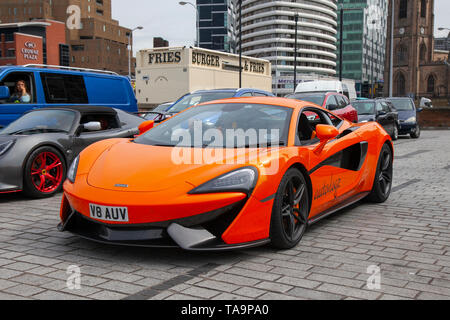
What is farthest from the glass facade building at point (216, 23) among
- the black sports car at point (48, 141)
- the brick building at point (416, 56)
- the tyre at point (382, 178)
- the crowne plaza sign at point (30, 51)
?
the tyre at point (382, 178)

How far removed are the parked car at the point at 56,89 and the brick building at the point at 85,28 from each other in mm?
88734

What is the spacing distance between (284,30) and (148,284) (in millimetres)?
119786

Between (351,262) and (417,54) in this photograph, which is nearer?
(351,262)

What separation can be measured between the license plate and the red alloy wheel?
122 inches

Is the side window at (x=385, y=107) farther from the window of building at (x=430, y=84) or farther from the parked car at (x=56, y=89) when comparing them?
the window of building at (x=430, y=84)

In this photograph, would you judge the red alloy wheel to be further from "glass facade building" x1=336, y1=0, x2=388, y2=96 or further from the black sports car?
"glass facade building" x1=336, y1=0, x2=388, y2=96

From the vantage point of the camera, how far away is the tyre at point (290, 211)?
13.1 ft

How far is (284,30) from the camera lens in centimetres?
11800

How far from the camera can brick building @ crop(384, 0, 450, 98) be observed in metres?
107

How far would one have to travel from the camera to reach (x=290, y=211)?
4.21 metres

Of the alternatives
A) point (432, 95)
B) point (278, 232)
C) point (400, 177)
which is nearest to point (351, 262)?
point (278, 232)

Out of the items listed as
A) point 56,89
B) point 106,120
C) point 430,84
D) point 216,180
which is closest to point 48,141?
point 106,120

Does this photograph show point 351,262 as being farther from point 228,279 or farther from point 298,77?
point 298,77

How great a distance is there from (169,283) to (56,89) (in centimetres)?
827
